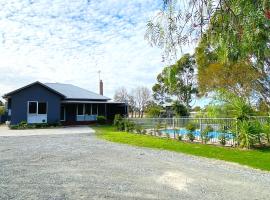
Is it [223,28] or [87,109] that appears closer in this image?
[223,28]

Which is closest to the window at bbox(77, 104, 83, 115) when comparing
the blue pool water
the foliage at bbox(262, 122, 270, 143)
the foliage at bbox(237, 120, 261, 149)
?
the blue pool water

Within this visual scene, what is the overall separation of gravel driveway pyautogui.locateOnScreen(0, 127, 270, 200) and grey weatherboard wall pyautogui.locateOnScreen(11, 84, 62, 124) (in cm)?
2126

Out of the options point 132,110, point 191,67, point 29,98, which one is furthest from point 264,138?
point 132,110

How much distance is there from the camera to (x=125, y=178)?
9.23m

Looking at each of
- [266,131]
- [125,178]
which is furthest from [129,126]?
[125,178]

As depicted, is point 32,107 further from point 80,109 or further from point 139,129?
point 139,129

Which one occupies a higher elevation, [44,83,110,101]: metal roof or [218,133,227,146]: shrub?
[44,83,110,101]: metal roof

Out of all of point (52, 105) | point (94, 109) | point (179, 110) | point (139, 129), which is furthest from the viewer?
point (94, 109)

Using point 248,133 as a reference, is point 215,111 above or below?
above

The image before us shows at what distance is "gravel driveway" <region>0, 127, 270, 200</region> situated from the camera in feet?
24.8

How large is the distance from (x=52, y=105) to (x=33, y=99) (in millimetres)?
1894

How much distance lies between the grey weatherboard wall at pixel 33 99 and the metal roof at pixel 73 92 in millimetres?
1961

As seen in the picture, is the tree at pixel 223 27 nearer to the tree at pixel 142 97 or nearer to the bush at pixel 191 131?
the bush at pixel 191 131

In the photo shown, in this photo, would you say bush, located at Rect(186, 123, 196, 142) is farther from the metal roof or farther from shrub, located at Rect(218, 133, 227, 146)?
the metal roof
